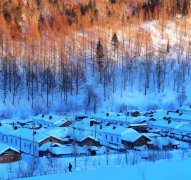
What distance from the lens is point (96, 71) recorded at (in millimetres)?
57375

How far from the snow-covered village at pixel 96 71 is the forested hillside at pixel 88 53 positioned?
0.48ft

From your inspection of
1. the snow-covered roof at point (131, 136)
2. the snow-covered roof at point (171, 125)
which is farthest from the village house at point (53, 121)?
the snow-covered roof at point (131, 136)

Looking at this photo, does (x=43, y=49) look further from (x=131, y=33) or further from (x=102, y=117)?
(x=102, y=117)

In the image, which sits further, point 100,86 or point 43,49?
point 43,49

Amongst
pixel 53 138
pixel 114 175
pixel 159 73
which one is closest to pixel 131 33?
pixel 159 73

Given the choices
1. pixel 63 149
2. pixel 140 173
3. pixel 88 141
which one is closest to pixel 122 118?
pixel 88 141

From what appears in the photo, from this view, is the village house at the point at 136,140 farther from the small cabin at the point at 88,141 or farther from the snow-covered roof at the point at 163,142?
the small cabin at the point at 88,141

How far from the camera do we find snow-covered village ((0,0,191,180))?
119 feet

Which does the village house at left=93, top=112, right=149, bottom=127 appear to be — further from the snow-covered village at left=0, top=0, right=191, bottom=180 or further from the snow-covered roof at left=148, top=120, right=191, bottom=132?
the snow-covered roof at left=148, top=120, right=191, bottom=132

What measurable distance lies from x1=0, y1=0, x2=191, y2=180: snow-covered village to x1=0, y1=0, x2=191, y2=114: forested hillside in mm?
145

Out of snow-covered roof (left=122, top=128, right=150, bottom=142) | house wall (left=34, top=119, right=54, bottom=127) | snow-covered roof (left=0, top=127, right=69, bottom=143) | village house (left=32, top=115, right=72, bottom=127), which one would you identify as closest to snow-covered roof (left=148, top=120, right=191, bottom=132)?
snow-covered roof (left=122, top=128, right=150, bottom=142)

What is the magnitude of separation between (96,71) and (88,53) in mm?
4545

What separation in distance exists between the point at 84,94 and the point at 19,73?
33.1 ft

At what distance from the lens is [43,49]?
2360 inches
